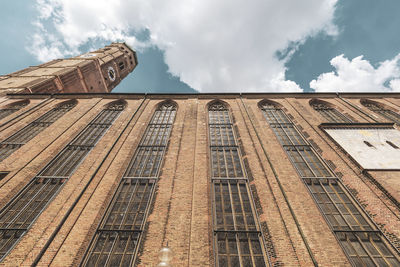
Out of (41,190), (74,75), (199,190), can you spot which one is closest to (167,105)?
(199,190)

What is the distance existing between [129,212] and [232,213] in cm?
366

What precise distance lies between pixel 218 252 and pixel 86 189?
5.40 meters

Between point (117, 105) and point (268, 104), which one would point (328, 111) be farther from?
point (117, 105)

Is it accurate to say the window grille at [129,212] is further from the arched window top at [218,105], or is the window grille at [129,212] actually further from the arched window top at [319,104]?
the arched window top at [319,104]

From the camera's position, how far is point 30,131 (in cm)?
1116

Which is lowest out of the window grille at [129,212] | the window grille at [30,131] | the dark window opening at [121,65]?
the window grille at [129,212]

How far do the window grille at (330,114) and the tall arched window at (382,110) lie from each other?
356 centimetres

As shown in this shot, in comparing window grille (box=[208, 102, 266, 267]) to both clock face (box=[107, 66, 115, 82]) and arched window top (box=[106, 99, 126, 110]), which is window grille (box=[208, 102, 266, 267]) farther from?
clock face (box=[107, 66, 115, 82])

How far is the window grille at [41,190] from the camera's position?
5.64 metres

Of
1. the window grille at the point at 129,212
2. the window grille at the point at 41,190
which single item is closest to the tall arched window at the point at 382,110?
the window grille at the point at 129,212

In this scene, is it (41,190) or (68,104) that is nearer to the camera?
(41,190)

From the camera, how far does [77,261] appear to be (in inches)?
189

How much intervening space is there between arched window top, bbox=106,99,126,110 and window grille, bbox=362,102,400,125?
20.5m

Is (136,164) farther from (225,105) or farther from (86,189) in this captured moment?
(225,105)
